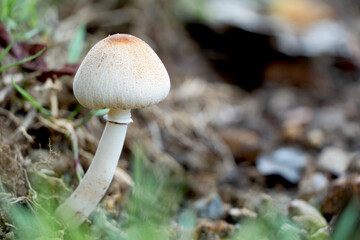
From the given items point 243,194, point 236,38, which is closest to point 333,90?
point 236,38

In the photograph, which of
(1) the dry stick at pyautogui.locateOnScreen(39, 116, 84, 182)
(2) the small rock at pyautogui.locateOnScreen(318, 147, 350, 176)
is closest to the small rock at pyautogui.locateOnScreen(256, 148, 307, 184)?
(2) the small rock at pyautogui.locateOnScreen(318, 147, 350, 176)

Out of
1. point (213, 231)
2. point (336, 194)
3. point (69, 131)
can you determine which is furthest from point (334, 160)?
point (69, 131)

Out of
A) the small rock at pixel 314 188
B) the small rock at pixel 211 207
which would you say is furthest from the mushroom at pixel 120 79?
the small rock at pixel 314 188

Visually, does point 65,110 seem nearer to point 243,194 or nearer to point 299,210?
point 243,194

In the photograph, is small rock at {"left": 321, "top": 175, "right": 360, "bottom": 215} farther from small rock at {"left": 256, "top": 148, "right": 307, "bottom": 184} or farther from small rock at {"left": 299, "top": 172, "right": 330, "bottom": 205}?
small rock at {"left": 256, "top": 148, "right": 307, "bottom": 184}

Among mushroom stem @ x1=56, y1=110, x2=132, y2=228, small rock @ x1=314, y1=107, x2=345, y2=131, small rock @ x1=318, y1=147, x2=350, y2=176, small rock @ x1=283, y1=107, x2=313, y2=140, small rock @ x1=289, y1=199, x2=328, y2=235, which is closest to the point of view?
mushroom stem @ x1=56, y1=110, x2=132, y2=228

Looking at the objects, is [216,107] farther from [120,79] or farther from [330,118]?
[120,79]

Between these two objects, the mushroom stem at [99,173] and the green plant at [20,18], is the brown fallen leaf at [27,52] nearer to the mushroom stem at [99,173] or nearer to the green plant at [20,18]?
the green plant at [20,18]
